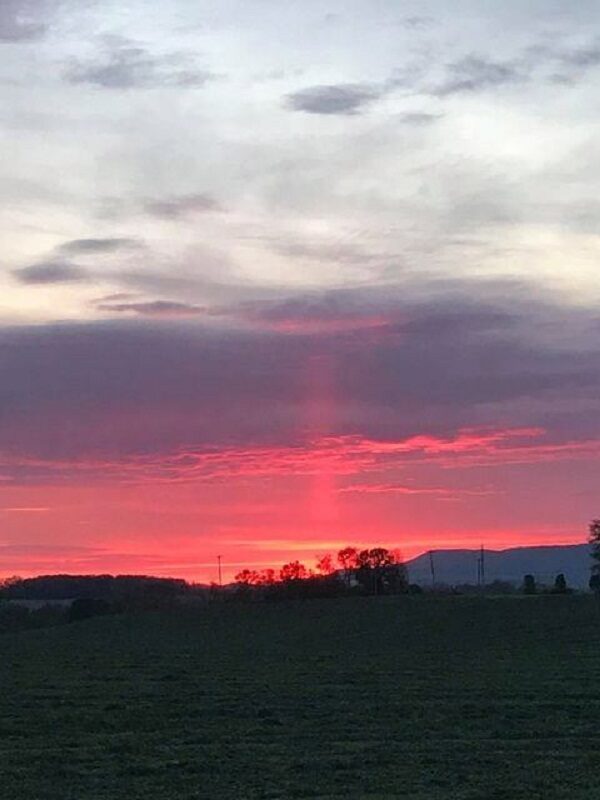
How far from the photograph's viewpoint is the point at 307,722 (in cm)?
2280

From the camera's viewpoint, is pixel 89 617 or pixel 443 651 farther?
pixel 89 617

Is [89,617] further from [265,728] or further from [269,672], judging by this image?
[265,728]

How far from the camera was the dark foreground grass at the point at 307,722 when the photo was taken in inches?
647

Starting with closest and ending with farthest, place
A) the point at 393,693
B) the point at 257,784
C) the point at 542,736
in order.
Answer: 1. the point at 257,784
2. the point at 542,736
3. the point at 393,693

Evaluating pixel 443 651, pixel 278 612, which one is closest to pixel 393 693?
pixel 443 651

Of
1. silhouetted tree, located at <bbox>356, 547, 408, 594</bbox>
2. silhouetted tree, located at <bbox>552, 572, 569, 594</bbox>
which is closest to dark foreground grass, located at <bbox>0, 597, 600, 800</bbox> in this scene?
silhouetted tree, located at <bbox>552, 572, 569, 594</bbox>

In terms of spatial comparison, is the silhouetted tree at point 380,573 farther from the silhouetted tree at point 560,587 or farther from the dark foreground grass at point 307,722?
the dark foreground grass at point 307,722

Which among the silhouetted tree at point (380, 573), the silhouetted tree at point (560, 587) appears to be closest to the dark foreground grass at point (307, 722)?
the silhouetted tree at point (560, 587)

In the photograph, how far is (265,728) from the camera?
22.2 m

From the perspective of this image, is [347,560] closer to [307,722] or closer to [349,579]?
[349,579]

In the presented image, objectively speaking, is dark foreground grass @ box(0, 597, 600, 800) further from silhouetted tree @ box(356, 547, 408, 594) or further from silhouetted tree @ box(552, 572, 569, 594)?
silhouetted tree @ box(356, 547, 408, 594)

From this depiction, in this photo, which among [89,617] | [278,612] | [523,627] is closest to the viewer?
[523,627]

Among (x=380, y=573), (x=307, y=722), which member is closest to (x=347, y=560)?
(x=380, y=573)

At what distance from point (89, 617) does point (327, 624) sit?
24326mm
